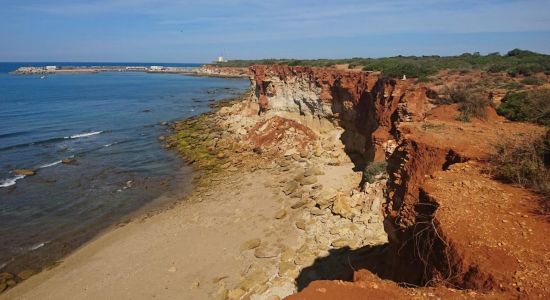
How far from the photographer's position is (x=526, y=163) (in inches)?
324

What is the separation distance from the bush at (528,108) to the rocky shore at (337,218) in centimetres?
67

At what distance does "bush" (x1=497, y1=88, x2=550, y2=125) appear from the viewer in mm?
13797

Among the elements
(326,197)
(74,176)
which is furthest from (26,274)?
(326,197)

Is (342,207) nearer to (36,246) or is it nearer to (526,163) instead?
(526,163)

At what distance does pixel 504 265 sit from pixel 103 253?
57.1 feet

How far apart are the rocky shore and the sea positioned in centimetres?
212

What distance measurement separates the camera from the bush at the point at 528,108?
13.8 m

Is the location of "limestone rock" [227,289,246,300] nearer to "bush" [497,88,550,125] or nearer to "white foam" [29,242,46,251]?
"white foam" [29,242,46,251]

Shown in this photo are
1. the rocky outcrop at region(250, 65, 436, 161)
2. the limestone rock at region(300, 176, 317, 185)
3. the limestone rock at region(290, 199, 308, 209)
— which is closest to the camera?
the limestone rock at region(290, 199, 308, 209)

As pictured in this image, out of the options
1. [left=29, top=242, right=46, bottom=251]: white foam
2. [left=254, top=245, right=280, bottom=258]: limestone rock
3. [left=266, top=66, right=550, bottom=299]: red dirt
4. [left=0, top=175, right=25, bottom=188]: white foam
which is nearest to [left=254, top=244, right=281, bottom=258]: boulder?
[left=254, top=245, right=280, bottom=258]: limestone rock

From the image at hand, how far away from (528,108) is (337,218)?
8.96 metres

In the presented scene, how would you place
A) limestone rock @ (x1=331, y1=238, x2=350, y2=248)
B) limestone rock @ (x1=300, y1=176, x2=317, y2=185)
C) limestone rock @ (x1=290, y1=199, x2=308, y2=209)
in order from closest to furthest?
limestone rock @ (x1=331, y1=238, x2=350, y2=248), limestone rock @ (x1=290, y1=199, x2=308, y2=209), limestone rock @ (x1=300, y1=176, x2=317, y2=185)

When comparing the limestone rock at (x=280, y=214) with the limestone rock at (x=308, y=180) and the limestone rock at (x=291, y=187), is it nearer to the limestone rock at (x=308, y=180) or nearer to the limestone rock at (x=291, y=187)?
the limestone rock at (x=291, y=187)

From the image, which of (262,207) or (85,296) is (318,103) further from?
(85,296)
